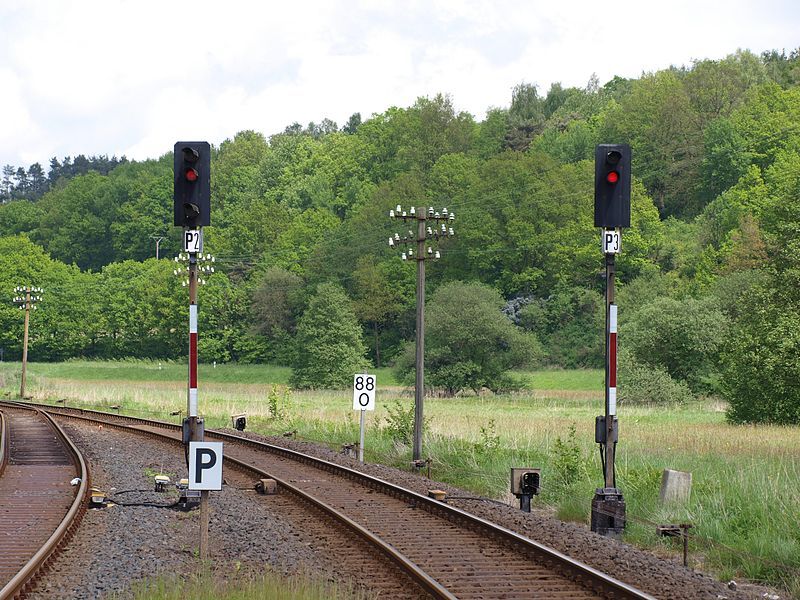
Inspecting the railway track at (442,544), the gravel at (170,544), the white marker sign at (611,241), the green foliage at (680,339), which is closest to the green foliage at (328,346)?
the green foliage at (680,339)

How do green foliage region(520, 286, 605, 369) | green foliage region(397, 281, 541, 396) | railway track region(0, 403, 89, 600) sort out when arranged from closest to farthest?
railway track region(0, 403, 89, 600) → green foliage region(397, 281, 541, 396) → green foliage region(520, 286, 605, 369)

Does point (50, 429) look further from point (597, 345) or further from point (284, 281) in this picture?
point (284, 281)

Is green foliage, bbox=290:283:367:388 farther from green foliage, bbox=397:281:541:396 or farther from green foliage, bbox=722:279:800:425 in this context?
green foliage, bbox=722:279:800:425

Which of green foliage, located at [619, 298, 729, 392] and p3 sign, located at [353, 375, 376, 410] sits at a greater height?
green foliage, located at [619, 298, 729, 392]

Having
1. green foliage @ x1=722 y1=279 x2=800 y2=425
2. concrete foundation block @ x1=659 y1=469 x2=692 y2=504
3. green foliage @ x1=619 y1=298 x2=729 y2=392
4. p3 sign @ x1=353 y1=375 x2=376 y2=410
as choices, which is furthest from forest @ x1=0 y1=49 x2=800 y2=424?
concrete foundation block @ x1=659 y1=469 x2=692 y2=504

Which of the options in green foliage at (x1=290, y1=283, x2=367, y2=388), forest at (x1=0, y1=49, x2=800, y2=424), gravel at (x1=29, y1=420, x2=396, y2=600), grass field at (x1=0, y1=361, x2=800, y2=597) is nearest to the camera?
gravel at (x1=29, y1=420, x2=396, y2=600)

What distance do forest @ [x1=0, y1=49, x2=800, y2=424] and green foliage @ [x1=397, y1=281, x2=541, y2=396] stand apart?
0.13 meters

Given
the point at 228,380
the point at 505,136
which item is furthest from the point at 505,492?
the point at 505,136

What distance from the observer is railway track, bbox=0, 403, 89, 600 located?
11.8 metres

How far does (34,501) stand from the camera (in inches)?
692

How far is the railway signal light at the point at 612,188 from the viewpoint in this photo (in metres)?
15.8

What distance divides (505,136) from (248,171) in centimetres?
3536

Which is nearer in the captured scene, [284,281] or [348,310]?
[348,310]

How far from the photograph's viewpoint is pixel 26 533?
46.6 ft
